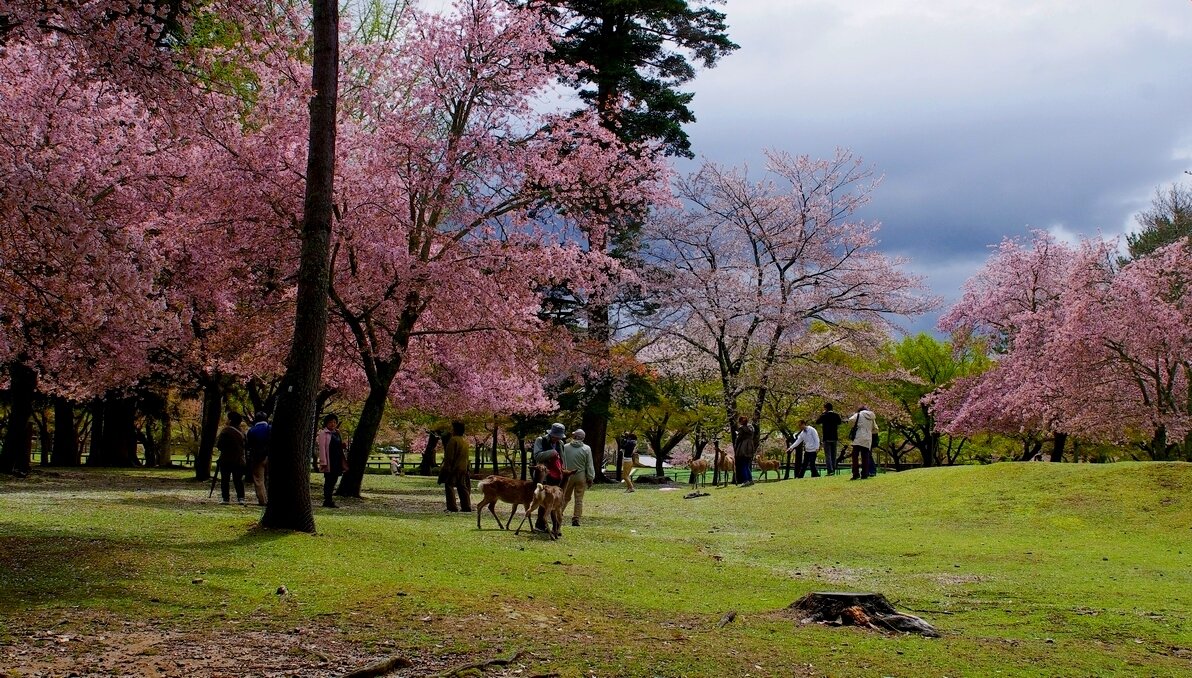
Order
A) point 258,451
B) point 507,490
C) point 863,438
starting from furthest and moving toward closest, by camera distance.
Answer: point 863,438, point 258,451, point 507,490

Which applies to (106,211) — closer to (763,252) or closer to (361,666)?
(361,666)

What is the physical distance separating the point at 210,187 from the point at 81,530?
9.05m

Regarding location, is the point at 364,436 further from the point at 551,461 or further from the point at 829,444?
the point at 829,444

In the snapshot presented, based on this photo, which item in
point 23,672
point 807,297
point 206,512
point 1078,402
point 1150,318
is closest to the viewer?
point 23,672

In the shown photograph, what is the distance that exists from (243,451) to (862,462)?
570 inches

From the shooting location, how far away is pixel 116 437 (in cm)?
4094

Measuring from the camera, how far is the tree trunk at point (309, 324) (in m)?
12.4

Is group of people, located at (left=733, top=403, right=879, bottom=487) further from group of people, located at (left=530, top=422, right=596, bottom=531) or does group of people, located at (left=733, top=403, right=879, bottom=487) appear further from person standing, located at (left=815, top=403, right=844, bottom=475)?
group of people, located at (left=530, top=422, right=596, bottom=531)

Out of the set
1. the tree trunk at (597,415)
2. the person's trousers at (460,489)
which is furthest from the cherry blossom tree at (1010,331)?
the person's trousers at (460,489)

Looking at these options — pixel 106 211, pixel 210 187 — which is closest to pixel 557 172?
pixel 210 187

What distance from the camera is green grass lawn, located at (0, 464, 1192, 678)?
716cm

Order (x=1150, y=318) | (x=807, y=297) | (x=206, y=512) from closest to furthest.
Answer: (x=206, y=512) → (x=1150, y=318) → (x=807, y=297)

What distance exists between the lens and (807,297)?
36.5 metres

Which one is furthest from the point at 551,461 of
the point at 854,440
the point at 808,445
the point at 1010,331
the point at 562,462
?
the point at 1010,331
